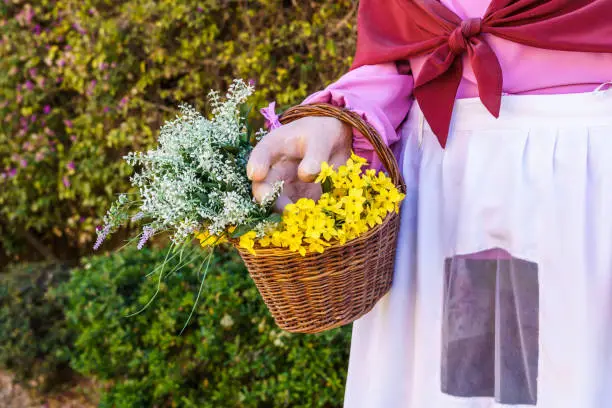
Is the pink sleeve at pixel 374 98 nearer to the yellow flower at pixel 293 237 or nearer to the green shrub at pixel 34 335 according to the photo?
the yellow flower at pixel 293 237

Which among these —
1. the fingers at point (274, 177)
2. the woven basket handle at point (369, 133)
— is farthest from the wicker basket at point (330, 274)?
the fingers at point (274, 177)

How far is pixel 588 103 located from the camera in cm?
115

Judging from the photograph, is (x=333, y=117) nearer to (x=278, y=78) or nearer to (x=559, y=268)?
(x=559, y=268)

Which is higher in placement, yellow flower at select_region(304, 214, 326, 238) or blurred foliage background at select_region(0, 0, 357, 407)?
yellow flower at select_region(304, 214, 326, 238)

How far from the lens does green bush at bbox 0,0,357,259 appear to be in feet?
11.4

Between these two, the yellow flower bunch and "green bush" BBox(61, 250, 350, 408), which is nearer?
the yellow flower bunch

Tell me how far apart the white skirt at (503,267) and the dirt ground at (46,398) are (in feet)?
A: 8.60

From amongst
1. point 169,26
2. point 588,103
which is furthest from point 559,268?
point 169,26

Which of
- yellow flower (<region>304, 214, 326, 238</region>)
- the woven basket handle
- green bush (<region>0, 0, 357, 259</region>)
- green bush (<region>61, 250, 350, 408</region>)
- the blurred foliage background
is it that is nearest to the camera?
yellow flower (<region>304, 214, 326, 238</region>)

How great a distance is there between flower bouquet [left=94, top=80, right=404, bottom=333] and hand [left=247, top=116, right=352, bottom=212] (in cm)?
3

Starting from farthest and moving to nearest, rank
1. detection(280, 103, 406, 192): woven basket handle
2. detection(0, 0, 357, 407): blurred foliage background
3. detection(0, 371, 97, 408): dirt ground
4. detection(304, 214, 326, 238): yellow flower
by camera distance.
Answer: detection(0, 371, 97, 408): dirt ground → detection(0, 0, 357, 407): blurred foliage background → detection(280, 103, 406, 192): woven basket handle → detection(304, 214, 326, 238): yellow flower

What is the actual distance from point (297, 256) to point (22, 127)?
3802 millimetres

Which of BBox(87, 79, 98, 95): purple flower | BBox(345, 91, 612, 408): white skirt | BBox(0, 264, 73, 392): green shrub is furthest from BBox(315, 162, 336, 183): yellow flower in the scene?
BBox(87, 79, 98, 95): purple flower

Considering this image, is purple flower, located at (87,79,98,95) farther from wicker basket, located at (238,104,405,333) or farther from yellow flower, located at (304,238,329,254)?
yellow flower, located at (304,238,329,254)
